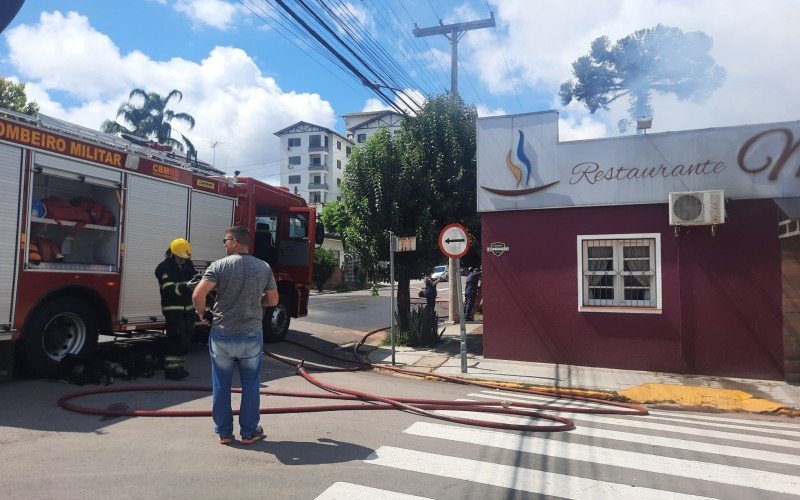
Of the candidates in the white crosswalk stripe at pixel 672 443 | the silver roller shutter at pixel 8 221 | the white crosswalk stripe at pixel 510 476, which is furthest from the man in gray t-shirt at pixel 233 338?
the silver roller shutter at pixel 8 221

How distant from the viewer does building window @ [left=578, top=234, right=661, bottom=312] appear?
→ 9.71 meters

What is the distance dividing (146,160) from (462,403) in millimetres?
5926

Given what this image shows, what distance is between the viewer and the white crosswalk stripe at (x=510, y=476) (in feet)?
12.7

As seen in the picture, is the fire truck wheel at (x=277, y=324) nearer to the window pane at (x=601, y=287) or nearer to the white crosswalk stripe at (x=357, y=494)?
the window pane at (x=601, y=287)

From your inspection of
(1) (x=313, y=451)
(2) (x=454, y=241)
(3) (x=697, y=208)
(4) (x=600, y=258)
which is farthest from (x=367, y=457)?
(3) (x=697, y=208)

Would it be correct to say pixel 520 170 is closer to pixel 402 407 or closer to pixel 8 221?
pixel 402 407

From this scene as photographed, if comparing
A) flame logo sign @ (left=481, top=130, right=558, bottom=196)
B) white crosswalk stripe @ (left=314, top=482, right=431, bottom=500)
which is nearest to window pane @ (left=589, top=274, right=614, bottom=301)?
flame logo sign @ (left=481, top=130, right=558, bottom=196)

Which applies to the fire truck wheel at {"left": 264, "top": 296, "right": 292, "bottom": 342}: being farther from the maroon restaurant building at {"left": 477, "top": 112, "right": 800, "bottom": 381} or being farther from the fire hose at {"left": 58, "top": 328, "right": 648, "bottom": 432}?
the maroon restaurant building at {"left": 477, "top": 112, "right": 800, "bottom": 381}

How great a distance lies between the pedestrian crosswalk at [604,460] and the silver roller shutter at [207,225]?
5561mm

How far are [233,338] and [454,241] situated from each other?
5.57m

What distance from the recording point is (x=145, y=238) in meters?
8.34

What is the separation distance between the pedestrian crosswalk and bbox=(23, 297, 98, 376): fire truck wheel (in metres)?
4.63

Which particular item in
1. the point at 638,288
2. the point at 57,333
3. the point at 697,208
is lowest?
the point at 57,333

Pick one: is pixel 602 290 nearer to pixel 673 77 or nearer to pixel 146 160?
pixel 146 160
